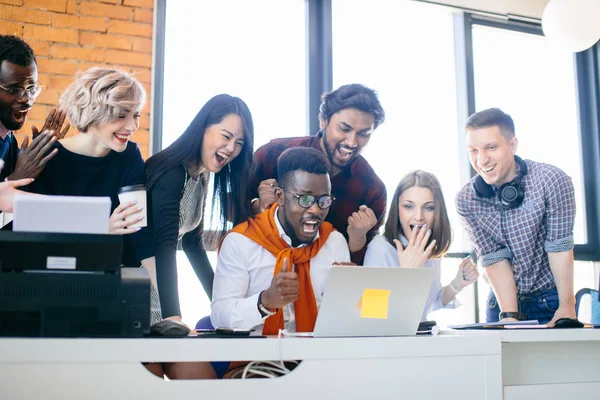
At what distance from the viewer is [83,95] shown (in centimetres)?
207

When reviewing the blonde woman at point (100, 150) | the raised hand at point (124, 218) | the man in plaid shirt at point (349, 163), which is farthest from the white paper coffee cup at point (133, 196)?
the man in plaid shirt at point (349, 163)

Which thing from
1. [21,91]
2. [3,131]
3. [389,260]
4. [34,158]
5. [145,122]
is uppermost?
[145,122]

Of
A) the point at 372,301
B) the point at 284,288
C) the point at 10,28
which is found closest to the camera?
the point at 372,301

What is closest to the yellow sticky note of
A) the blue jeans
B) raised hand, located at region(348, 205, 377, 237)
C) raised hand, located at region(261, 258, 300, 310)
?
raised hand, located at region(261, 258, 300, 310)

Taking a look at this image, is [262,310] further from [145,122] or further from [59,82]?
[59,82]

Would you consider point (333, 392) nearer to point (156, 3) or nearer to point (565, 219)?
point (565, 219)

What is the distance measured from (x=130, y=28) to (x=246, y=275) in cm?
184

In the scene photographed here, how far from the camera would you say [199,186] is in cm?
227

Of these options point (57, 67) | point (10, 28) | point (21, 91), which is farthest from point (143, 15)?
point (21, 91)

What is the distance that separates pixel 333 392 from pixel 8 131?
153 centimetres

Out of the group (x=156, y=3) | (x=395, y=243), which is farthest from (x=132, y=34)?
(x=395, y=243)

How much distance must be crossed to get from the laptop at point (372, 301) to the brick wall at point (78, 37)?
6.58 ft

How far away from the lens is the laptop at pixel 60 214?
1.26m

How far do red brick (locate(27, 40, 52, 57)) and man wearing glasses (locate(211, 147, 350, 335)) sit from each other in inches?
63.1
